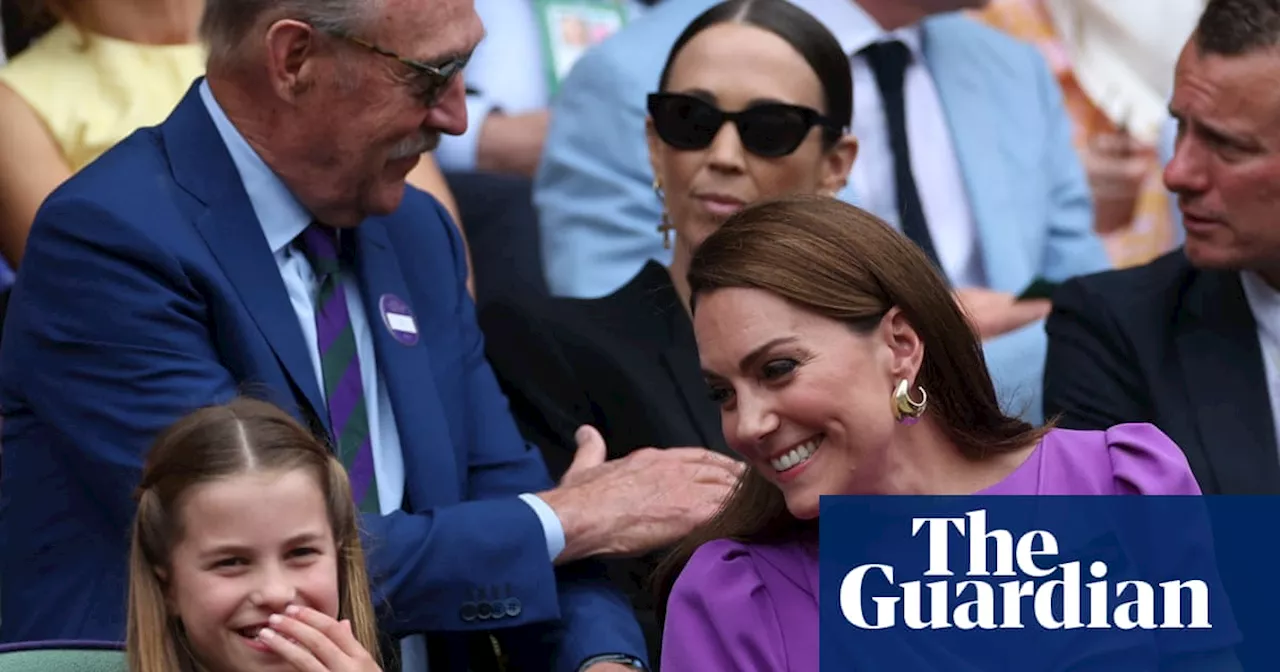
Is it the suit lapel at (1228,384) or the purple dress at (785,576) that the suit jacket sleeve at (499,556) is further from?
the suit lapel at (1228,384)

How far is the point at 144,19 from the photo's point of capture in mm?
3906

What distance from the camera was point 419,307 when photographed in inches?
133

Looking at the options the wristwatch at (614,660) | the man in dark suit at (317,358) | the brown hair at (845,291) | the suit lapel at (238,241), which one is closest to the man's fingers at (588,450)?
the man in dark suit at (317,358)

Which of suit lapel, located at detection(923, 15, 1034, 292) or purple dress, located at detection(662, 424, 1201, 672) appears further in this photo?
suit lapel, located at detection(923, 15, 1034, 292)

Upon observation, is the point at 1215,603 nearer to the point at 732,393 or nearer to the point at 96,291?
the point at 732,393

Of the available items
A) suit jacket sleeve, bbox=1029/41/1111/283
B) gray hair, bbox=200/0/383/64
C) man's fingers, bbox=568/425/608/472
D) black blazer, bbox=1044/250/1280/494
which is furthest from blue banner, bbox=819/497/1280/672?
suit jacket sleeve, bbox=1029/41/1111/283

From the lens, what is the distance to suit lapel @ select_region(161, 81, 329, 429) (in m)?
3.09

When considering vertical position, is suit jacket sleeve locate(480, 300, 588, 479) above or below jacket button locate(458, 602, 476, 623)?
above

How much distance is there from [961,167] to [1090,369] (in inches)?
39.0

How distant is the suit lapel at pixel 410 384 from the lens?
3225mm

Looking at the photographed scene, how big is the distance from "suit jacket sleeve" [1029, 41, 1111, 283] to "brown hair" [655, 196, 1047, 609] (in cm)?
194

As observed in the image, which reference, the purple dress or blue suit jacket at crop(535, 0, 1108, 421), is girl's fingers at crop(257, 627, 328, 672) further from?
blue suit jacket at crop(535, 0, 1108, 421)

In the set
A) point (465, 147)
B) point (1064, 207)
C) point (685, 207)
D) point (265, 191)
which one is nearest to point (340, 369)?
point (265, 191)

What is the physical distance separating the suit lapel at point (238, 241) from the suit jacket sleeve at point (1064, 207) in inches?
82.5
